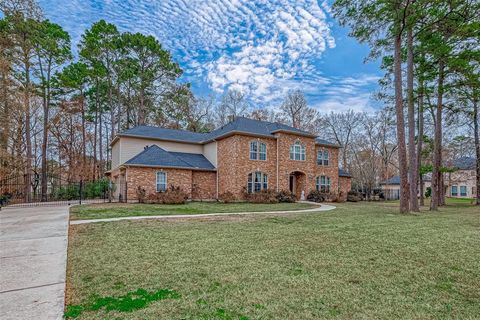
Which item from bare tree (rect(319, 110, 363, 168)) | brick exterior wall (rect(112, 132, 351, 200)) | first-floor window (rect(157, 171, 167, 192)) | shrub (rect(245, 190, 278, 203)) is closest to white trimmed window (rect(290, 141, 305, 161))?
brick exterior wall (rect(112, 132, 351, 200))

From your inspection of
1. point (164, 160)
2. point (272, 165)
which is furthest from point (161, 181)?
point (272, 165)

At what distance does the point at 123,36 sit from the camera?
27562 millimetres

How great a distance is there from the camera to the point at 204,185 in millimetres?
21484

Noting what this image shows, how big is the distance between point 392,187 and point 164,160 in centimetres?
3865

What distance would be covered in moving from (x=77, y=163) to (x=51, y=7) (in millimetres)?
15618

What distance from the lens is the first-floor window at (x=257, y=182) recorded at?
2092cm

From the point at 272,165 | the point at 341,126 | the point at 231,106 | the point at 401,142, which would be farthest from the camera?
the point at 341,126

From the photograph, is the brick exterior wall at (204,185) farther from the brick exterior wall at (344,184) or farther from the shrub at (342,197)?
the brick exterior wall at (344,184)

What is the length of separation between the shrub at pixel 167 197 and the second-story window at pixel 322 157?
524 inches

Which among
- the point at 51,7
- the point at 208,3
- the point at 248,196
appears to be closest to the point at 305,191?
the point at 248,196

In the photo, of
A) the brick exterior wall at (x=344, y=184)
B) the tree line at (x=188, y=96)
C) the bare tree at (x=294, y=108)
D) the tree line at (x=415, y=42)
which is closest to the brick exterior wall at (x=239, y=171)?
the brick exterior wall at (x=344, y=184)

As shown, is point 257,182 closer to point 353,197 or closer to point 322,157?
point 322,157

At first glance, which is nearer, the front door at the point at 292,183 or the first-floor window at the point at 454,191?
the front door at the point at 292,183

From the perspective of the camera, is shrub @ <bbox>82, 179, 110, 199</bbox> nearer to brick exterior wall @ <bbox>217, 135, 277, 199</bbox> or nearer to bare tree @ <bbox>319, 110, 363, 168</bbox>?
brick exterior wall @ <bbox>217, 135, 277, 199</bbox>
